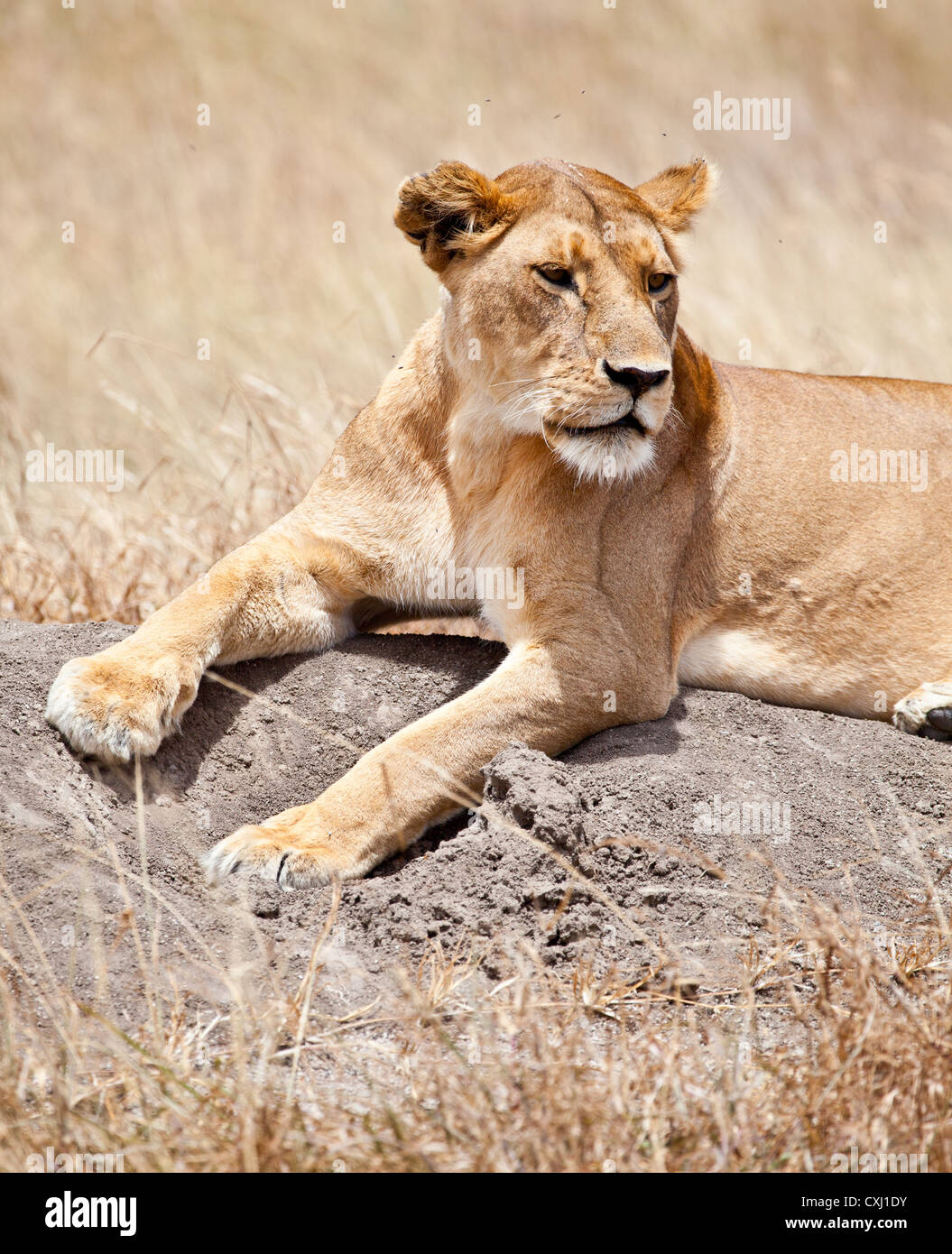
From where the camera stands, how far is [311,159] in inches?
445

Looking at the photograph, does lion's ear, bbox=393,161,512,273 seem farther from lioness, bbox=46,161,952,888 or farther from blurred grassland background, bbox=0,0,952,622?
blurred grassland background, bbox=0,0,952,622

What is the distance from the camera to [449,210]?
342 cm

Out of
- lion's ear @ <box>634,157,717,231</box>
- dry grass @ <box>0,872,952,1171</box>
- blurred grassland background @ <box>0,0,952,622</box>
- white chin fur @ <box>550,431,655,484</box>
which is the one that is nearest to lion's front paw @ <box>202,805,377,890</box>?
dry grass @ <box>0,872,952,1171</box>

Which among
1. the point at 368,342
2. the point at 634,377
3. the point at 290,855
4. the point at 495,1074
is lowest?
the point at 495,1074

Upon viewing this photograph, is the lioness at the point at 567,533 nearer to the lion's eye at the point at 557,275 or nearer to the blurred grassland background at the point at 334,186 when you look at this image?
the lion's eye at the point at 557,275

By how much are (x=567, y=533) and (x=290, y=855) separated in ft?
3.80

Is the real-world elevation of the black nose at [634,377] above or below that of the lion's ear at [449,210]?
below

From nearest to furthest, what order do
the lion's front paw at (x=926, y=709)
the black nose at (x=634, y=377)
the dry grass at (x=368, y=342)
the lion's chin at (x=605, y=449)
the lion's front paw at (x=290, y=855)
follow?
the dry grass at (x=368, y=342) → the lion's front paw at (x=290, y=855) → the black nose at (x=634, y=377) → the lion's chin at (x=605, y=449) → the lion's front paw at (x=926, y=709)

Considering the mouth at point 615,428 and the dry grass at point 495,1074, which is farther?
the mouth at point 615,428

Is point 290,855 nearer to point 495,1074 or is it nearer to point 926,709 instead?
→ point 495,1074

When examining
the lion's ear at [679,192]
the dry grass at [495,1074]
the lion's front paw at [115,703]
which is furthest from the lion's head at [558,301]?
the dry grass at [495,1074]

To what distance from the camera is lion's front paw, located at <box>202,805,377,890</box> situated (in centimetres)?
302

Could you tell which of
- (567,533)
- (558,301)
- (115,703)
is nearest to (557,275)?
(558,301)

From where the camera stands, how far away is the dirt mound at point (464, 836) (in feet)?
9.21
